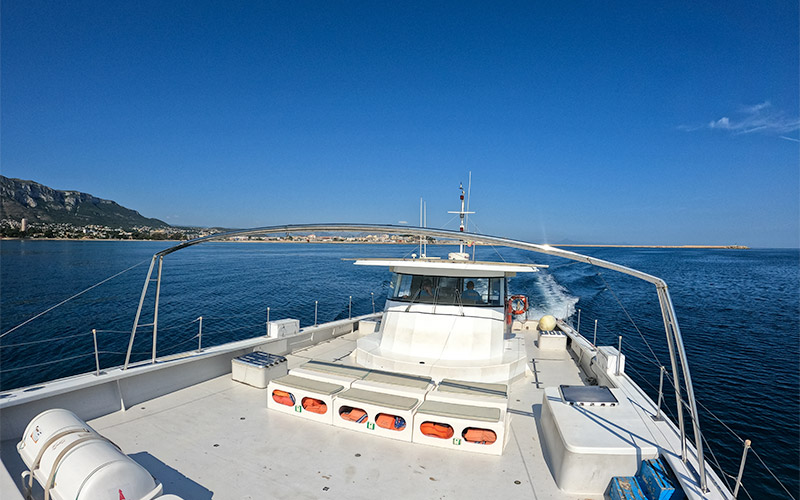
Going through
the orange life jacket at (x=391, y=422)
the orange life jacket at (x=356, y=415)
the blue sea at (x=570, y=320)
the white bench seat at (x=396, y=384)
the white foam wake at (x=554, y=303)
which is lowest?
the blue sea at (x=570, y=320)

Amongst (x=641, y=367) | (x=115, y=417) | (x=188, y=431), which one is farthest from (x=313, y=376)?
(x=641, y=367)

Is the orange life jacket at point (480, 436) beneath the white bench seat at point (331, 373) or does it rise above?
beneath

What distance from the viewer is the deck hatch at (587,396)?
5473mm

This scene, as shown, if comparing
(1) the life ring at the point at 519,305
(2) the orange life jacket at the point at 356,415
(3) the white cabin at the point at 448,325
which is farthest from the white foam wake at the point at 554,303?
(2) the orange life jacket at the point at 356,415

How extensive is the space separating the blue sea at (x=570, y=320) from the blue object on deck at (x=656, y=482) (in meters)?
1.46

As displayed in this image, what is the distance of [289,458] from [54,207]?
185603mm

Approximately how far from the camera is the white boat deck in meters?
4.62

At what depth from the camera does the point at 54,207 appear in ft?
463

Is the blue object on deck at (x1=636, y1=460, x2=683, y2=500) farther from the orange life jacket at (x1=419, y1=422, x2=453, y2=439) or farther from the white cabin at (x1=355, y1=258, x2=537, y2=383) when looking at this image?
the white cabin at (x1=355, y1=258, x2=537, y2=383)

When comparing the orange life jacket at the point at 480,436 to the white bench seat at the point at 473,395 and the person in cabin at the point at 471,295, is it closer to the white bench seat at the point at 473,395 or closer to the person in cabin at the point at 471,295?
the white bench seat at the point at 473,395

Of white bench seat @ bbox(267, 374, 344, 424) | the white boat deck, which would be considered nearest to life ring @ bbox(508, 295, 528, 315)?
the white boat deck

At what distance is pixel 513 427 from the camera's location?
6348 millimetres

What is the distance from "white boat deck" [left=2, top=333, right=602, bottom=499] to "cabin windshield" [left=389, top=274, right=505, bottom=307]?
2.58 meters

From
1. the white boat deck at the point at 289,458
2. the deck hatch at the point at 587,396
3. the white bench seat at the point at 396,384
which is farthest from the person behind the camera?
the white bench seat at the point at 396,384
